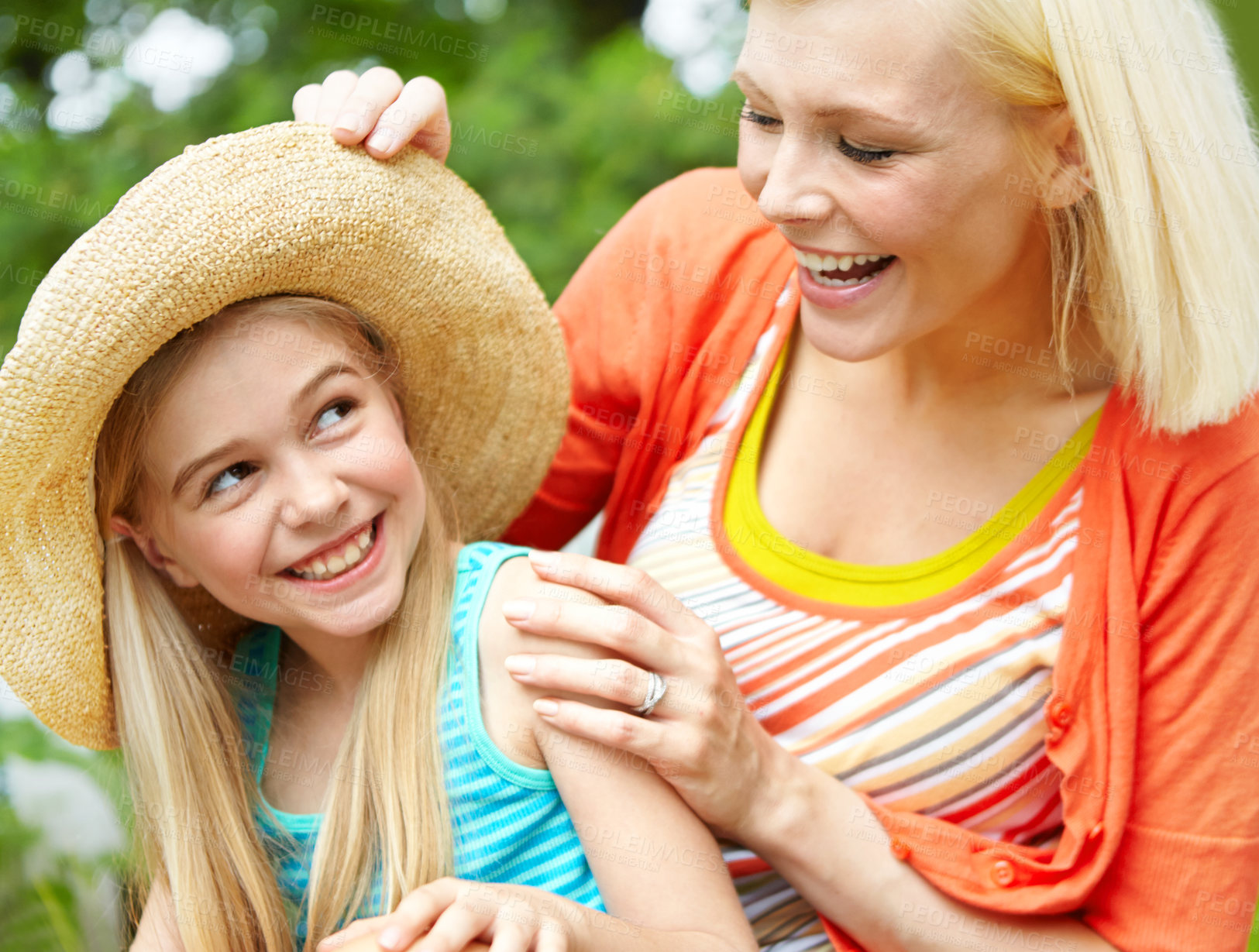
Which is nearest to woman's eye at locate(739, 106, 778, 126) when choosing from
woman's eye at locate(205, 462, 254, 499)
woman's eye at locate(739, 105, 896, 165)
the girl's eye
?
woman's eye at locate(739, 105, 896, 165)

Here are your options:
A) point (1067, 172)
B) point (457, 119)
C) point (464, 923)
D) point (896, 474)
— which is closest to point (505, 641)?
point (464, 923)

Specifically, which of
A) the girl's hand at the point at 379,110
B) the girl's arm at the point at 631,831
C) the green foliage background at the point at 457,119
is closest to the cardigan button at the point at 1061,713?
the girl's arm at the point at 631,831

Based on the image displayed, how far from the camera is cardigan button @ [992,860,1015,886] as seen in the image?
1.97 meters

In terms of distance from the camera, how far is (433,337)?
2.12 m

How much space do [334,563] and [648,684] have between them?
1.78 ft

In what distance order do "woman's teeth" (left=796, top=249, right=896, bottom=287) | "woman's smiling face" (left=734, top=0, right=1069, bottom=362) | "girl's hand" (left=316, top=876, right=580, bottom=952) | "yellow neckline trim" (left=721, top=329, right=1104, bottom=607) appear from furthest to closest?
"yellow neckline trim" (left=721, top=329, right=1104, bottom=607) < "woman's teeth" (left=796, top=249, right=896, bottom=287) < "woman's smiling face" (left=734, top=0, right=1069, bottom=362) < "girl's hand" (left=316, top=876, right=580, bottom=952)

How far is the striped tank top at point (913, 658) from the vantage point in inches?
79.0

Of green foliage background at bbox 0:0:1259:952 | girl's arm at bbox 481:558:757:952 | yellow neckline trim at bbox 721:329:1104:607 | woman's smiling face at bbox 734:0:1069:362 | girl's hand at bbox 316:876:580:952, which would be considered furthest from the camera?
green foliage background at bbox 0:0:1259:952

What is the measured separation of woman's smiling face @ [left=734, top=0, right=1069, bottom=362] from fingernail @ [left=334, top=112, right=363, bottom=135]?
0.60m

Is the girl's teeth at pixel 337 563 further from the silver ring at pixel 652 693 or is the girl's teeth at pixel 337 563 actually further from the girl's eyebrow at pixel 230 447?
the silver ring at pixel 652 693

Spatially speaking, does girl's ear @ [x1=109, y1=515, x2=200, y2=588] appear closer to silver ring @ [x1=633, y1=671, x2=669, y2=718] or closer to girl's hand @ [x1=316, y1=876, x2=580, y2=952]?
girl's hand @ [x1=316, y1=876, x2=580, y2=952]

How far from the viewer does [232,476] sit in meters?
1.85

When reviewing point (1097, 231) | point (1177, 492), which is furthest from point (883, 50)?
point (1177, 492)

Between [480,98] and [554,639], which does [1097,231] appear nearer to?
[554,639]
